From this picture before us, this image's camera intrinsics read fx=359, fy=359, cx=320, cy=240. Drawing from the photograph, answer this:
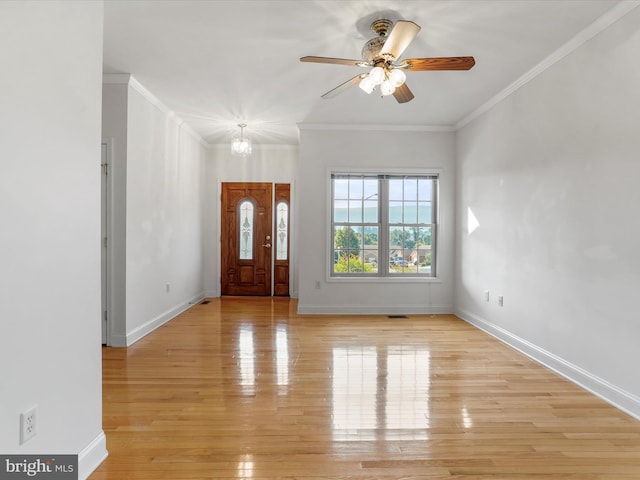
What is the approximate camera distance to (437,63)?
269 cm

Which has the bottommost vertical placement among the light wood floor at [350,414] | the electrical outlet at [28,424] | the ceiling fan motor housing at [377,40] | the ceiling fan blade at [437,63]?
the light wood floor at [350,414]

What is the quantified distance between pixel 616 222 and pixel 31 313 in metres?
3.56

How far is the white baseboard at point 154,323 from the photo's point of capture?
151 inches

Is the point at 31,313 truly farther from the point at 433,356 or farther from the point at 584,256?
the point at 584,256

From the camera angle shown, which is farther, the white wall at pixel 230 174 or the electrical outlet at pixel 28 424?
the white wall at pixel 230 174

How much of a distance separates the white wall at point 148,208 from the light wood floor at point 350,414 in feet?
1.69

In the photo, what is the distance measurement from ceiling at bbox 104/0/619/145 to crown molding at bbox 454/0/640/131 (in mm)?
46

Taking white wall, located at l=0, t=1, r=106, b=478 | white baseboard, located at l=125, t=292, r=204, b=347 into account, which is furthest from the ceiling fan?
white baseboard, located at l=125, t=292, r=204, b=347

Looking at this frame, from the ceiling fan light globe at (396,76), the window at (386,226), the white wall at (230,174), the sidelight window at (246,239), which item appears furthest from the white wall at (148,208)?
the ceiling fan light globe at (396,76)

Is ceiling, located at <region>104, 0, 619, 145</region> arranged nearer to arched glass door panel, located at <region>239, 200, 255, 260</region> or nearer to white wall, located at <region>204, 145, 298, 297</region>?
white wall, located at <region>204, 145, 298, 297</region>

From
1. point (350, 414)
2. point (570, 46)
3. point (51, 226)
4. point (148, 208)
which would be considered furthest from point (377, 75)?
point (148, 208)

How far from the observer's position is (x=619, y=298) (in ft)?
8.52

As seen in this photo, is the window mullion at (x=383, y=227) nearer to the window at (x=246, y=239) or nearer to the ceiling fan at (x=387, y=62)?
the window at (x=246, y=239)

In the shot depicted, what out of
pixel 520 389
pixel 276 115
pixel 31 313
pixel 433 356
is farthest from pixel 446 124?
pixel 31 313
